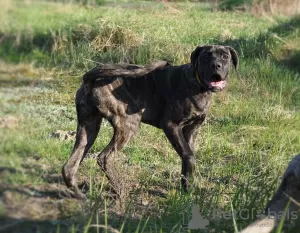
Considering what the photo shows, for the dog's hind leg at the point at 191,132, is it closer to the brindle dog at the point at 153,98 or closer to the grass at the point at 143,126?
the brindle dog at the point at 153,98

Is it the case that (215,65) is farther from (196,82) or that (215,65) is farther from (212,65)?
(196,82)

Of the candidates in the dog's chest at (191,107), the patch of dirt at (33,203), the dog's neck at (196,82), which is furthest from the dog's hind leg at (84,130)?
the patch of dirt at (33,203)

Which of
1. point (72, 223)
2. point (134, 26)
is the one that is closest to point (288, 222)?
point (72, 223)

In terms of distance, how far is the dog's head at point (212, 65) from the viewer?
5902mm

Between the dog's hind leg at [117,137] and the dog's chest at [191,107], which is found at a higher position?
the dog's chest at [191,107]

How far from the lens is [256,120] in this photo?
27.2ft

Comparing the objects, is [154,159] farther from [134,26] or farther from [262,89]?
[134,26]

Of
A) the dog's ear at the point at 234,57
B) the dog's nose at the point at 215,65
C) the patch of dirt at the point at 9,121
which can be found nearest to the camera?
the patch of dirt at the point at 9,121

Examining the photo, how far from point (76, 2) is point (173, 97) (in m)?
3.51

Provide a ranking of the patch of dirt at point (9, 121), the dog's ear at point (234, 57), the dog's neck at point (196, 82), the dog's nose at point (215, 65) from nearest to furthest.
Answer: the patch of dirt at point (9, 121) → the dog's nose at point (215, 65) → the dog's neck at point (196, 82) → the dog's ear at point (234, 57)

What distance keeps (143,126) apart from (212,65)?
81.5 inches

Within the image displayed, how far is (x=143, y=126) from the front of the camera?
25.5ft

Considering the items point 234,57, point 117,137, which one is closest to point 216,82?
point 234,57

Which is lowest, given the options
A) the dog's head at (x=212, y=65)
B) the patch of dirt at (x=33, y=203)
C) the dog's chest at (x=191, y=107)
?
the dog's chest at (x=191, y=107)
